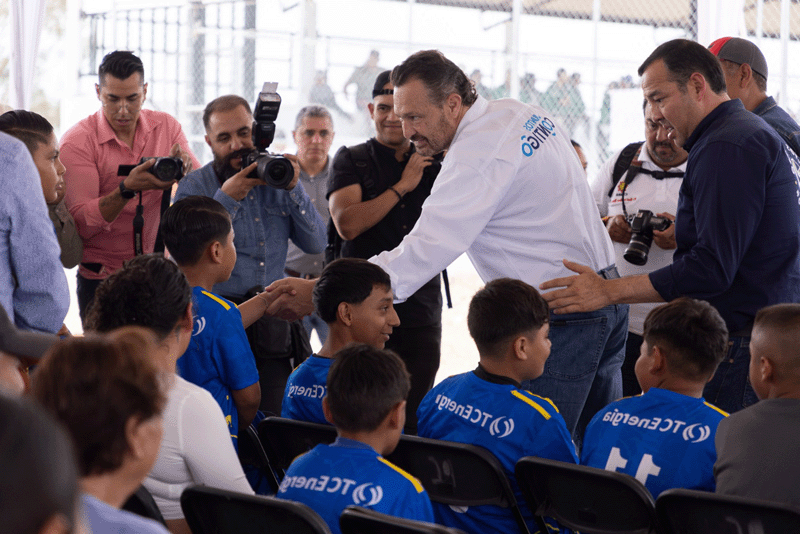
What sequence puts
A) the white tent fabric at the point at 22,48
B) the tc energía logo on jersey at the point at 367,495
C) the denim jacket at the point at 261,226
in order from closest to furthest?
the tc energía logo on jersey at the point at 367,495 → the denim jacket at the point at 261,226 → the white tent fabric at the point at 22,48

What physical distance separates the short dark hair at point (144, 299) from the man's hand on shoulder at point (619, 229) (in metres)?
1.71

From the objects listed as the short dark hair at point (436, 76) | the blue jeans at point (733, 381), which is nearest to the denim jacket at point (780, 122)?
the blue jeans at point (733, 381)

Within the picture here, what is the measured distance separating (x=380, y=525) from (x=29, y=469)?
0.80 meters

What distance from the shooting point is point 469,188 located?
2311 millimetres

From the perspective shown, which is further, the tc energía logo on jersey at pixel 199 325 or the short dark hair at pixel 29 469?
the tc energía logo on jersey at pixel 199 325

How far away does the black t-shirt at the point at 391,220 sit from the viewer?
10.7 feet

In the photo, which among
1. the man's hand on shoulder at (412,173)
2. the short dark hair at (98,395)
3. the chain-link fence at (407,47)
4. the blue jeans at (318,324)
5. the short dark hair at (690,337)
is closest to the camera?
the short dark hair at (98,395)

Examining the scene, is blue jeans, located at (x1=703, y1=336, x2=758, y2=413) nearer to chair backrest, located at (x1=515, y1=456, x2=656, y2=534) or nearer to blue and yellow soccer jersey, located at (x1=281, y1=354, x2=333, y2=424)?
chair backrest, located at (x1=515, y1=456, x2=656, y2=534)

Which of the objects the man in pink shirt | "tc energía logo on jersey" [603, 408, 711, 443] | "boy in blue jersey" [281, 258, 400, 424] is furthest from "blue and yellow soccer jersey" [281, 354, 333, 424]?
the man in pink shirt

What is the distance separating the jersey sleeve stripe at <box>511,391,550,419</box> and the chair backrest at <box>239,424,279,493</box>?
71 cm

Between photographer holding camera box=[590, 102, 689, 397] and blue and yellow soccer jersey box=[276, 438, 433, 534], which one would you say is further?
photographer holding camera box=[590, 102, 689, 397]

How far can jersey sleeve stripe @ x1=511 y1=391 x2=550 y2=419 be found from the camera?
191 centimetres

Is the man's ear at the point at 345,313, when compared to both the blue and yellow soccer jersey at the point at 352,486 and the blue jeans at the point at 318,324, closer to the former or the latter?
the blue and yellow soccer jersey at the point at 352,486

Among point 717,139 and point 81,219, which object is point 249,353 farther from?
point 717,139
